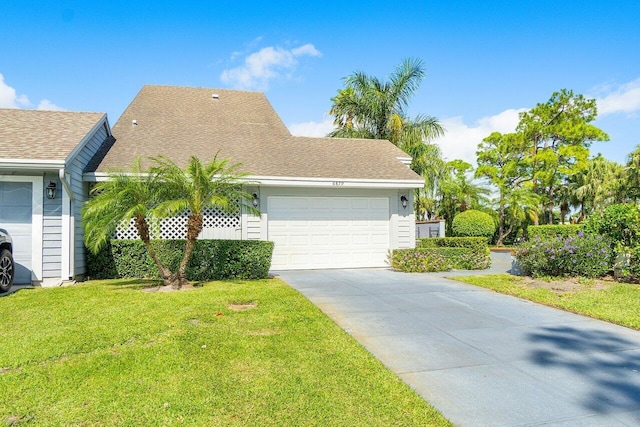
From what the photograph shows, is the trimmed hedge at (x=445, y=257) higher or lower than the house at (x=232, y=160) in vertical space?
lower

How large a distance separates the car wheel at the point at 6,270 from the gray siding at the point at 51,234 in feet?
2.21

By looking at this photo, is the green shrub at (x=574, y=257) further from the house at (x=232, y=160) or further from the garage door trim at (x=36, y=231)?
the garage door trim at (x=36, y=231)

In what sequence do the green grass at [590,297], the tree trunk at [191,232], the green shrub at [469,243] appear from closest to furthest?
1. the green grass at [590,297]
2. the tree trunk at [191,232]
3. the green shrub at [469,243]

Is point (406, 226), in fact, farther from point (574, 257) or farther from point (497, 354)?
point (497, 354)

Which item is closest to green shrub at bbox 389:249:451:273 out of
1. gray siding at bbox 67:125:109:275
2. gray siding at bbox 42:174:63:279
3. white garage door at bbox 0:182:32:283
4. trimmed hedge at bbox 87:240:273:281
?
trimmed hedge at bbox 87:240:273:281

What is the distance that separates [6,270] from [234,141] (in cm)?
651

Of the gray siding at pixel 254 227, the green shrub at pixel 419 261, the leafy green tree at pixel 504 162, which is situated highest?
the leafy green tree at pixel 504 162

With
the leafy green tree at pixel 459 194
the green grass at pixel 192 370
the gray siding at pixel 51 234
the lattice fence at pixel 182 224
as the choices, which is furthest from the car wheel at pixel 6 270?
the leafy green tree at pixel 459 194

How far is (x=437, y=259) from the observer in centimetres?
1052

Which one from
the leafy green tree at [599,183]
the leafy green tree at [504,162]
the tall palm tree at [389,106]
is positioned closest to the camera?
the tall palm tree at [389,106]

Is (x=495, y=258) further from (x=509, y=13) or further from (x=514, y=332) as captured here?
(x=514, y=332)

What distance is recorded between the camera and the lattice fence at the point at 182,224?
991cm

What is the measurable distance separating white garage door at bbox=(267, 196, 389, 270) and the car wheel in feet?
18.5

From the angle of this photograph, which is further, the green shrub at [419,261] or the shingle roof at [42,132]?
the green shrub at [419,261]
